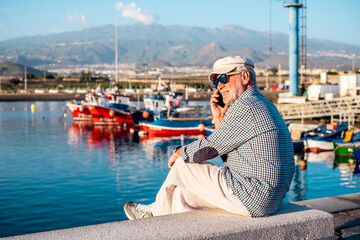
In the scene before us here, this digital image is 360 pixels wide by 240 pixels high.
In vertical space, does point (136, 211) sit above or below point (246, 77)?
below

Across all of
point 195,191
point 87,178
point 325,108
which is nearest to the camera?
point 195,191

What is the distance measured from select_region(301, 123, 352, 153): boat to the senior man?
67.1 feet

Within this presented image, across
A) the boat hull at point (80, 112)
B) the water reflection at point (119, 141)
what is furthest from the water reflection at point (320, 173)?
the boat hull at point (80, 112)

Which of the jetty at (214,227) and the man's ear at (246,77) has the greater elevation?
the man's ear at (246,77)

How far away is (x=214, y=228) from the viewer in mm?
3389

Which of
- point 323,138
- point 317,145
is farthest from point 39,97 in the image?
point 317,145

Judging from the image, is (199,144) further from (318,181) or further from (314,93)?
(314,93)

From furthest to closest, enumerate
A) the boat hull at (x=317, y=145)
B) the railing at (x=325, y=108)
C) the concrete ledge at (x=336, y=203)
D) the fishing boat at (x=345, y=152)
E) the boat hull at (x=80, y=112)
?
the boat hull at (x=80, y=112) → the railing at (x=325, y=108) → the boat hull at (x=317, y=145) → the fishing boat at (x=345, y=152) → the concrete ledge at (x=336, y=203)

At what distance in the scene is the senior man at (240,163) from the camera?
11.8ft

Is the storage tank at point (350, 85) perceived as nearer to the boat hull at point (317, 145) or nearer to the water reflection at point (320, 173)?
the boat hull at point (317, 145)

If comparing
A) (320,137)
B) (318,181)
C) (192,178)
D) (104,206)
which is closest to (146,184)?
(104,206)

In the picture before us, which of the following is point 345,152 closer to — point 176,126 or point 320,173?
point 320,173

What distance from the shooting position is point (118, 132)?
38.6m

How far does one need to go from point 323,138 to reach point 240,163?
22258 millimetres
